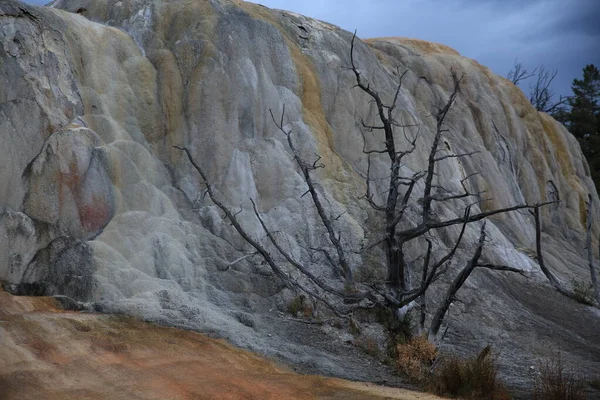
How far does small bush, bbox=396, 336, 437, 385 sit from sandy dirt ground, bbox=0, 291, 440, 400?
902 mm

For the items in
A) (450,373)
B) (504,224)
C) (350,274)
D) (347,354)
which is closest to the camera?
(450,373)

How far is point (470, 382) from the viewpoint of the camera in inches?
375

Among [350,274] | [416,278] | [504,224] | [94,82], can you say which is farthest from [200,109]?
[504,224]

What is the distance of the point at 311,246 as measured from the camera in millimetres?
14258

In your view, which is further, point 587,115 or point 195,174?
point 587,115

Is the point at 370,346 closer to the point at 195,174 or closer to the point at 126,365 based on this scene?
the point at 126,365

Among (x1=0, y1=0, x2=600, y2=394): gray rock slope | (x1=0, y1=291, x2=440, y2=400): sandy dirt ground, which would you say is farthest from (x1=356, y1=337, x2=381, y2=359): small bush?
(x1=0, y1=291, x2=440, y2=400): sandy dirt ground

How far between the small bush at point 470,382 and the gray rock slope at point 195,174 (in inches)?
54.8

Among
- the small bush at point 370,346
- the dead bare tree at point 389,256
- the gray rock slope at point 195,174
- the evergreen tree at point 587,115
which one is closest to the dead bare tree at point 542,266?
the dead bare tree at point 389,256

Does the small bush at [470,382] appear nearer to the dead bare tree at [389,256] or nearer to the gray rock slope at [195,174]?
the gray rock slope at [195,174]

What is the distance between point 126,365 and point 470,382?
15.4 feet

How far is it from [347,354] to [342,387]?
2175 millimetres

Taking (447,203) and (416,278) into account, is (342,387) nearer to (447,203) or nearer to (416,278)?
(416,278)

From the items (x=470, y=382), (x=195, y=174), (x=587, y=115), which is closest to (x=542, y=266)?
(x=470, y=382)
